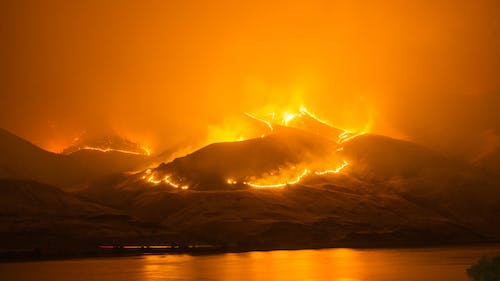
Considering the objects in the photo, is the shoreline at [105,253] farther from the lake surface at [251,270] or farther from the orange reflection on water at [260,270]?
the orange reflection on water at [260,270]

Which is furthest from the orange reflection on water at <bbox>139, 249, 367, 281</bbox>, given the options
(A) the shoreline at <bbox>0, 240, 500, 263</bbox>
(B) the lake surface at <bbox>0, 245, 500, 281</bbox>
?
(A) the shoreline at <bbox>0, 240, 500, 263</bbox>

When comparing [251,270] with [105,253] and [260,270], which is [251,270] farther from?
[105,253]

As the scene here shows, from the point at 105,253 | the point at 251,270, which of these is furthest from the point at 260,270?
the point at 105,253

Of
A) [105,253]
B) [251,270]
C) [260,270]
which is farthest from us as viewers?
[105,253]

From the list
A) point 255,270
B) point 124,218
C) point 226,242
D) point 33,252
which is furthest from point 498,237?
point 33,252

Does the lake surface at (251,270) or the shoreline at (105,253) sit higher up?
the shoreline at (105,253)

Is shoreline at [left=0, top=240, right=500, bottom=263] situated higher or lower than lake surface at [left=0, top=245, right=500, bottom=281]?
higher

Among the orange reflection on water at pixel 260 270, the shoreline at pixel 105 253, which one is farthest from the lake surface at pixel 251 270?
the shoreline at pixel 105 253

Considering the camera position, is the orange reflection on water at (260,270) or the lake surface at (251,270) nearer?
the lake surface at (251,270)

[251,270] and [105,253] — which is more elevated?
[105,253]

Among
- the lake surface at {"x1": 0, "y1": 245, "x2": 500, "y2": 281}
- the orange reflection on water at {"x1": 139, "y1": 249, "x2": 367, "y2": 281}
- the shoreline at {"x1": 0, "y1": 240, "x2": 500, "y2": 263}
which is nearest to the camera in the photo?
the lake surface at {"x1": 0, "y1": 245, "x2": 500, "y2": 281}

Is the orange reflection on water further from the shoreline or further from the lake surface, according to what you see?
the shoreline

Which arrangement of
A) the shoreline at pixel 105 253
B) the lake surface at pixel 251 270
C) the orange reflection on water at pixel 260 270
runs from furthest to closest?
the shoreline at pixel 105 253, the orange reflection on water at pixel 260 270, the lake surface at pixel 251 270

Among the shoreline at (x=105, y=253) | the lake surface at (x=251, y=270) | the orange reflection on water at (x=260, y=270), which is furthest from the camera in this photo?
the shoreline at (x=105, y=253)
